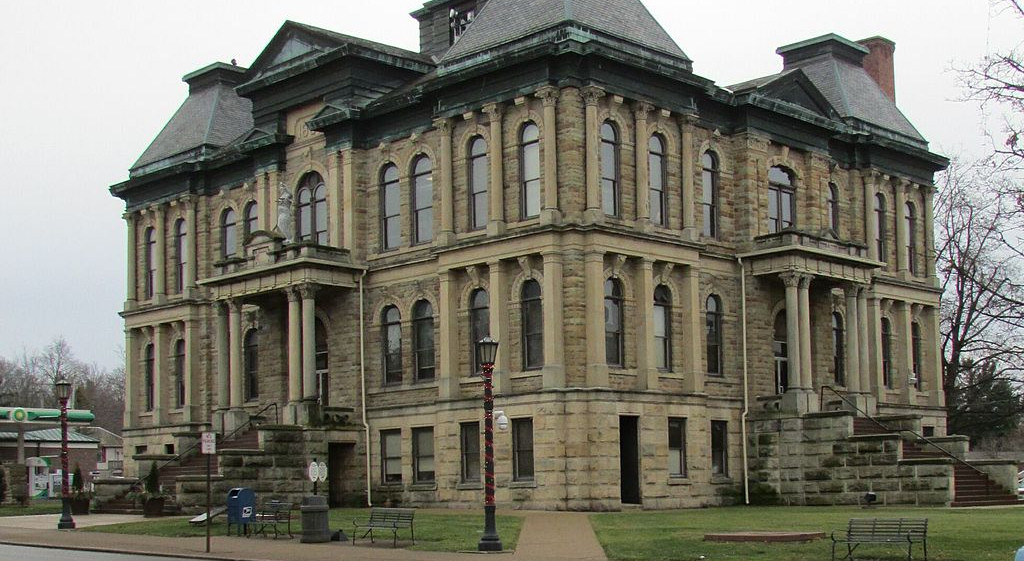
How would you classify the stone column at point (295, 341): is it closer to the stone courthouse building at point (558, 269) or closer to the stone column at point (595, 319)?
the stone courthouse building at point (558, 269)

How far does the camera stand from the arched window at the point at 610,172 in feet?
135

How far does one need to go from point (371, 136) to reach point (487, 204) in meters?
6.64

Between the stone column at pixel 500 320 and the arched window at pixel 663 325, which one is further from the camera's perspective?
the arched window at pixel 663 325

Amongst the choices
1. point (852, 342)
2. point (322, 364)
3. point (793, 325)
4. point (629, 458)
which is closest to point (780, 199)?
point (793, 325)

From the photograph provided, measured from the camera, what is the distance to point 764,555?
24734mm

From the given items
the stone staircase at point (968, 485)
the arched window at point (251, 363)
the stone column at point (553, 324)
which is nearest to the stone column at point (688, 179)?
the stone column at point (553, 324)

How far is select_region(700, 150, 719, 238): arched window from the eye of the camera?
149 feet

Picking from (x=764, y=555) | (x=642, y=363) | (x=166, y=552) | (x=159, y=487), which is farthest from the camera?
(x=159, y=487)

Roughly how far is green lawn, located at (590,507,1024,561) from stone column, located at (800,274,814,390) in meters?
5.65

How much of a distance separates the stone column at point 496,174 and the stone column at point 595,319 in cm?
316

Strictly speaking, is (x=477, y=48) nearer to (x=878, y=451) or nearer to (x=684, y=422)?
(x=684, y=422)

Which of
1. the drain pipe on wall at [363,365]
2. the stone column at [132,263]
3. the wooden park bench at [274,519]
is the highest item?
the stone column at [132,263]

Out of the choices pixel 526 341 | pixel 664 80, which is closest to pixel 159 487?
pixel 526 341

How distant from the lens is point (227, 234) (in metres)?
54.3
